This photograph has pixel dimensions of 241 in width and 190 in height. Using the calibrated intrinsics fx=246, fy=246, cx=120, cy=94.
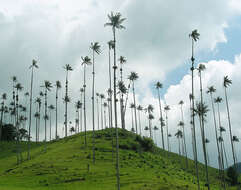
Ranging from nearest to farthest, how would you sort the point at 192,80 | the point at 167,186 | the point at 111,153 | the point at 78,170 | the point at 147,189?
the point at 147,189 < the point at 167,186 < the point at 192,80 < the point at 78,170 < the point at 111,153

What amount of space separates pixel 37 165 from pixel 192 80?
45959mm

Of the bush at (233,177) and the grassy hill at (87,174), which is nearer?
the grassy hill at (87,174)

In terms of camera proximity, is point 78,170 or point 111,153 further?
point 111,153

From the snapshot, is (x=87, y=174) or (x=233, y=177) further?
(x=233, y=177)

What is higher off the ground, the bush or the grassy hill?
the grassy hill

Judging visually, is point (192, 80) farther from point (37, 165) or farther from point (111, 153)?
point (37, 165)

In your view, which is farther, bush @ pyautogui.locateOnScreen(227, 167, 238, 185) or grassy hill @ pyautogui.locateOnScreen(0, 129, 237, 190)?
bush @ pyautogui.locateOnScreen(227, 167, 238, 185)

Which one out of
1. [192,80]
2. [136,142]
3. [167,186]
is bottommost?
[167,186]

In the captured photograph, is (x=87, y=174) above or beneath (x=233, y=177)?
above

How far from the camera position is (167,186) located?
166ft

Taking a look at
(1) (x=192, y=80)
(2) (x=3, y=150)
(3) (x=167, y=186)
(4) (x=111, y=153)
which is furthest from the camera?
(2) (x=3, y=150)

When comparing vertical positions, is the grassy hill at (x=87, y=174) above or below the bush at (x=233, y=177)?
above

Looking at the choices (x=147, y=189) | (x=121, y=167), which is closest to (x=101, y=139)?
(x=121, y=167)

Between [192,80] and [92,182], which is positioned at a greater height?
[192,80]
